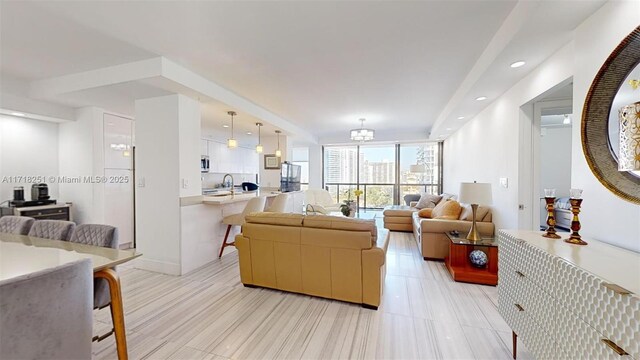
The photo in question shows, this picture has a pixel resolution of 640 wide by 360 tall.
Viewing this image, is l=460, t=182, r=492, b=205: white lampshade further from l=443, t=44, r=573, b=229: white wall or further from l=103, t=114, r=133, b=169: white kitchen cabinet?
l=103, t=114, r=133, b=169: white kitchen cabinet

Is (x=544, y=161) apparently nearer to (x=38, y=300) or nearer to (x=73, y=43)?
(x=38, y=300)

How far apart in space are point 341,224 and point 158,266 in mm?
2674

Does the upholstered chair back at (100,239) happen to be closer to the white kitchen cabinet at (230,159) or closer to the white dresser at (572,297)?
the white dresser at (572,297)

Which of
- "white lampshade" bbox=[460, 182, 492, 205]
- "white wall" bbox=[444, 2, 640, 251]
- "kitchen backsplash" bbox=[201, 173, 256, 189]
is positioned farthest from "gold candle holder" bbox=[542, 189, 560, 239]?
"kitchen backsplash" bbox=[201, 173, 256, 189]

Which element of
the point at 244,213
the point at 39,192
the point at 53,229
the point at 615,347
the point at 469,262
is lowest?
the point at 469,262

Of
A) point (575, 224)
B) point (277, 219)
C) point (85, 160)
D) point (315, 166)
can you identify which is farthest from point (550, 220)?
point (315, 166)

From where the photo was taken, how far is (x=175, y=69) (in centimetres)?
273

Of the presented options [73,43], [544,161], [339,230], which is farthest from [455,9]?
[544,161]

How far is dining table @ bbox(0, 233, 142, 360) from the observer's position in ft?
4.58

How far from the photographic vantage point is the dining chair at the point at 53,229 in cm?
203

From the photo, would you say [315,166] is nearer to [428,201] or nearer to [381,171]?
[381,171]

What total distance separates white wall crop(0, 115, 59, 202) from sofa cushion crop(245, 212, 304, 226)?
403 centimetres

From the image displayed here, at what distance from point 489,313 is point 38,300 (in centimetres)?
→ 312

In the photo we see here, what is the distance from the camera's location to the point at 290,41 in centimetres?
229
